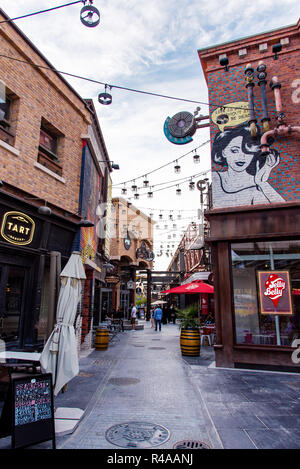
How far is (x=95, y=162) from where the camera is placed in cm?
1216

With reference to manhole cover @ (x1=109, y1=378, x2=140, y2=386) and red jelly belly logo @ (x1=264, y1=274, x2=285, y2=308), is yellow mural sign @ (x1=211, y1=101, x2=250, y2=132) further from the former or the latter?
manhole cover @ (x1=109, y1=378, x2=140, y2=386)

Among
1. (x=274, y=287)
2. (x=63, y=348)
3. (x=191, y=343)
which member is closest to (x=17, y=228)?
(x=63, y=348)

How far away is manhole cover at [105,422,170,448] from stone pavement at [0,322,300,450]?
0.03 m

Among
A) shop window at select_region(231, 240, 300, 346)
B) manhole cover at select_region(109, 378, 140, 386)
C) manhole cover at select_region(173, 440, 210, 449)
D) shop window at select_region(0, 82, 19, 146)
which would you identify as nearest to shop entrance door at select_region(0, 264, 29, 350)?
manhole cover at select_region(109, 378, 140, 386)

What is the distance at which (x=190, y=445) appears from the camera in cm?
371

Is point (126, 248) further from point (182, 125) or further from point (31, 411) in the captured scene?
point (31, 411)

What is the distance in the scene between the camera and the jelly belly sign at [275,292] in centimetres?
834

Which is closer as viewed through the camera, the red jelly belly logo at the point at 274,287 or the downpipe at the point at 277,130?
the red jelly belly logo at the point at 274,287

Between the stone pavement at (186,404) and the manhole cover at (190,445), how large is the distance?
0.07m

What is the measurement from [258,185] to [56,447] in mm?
8306

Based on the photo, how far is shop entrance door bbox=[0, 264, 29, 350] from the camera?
22.3ft

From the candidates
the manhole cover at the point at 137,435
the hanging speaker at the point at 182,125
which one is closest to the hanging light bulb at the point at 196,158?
the hanging speaker at the point at 182,125

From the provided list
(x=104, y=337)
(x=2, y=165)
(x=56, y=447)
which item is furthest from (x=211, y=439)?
(x=104, y=337)

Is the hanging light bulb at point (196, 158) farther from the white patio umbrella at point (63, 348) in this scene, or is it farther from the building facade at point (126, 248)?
the building facade at point (126, 248)
